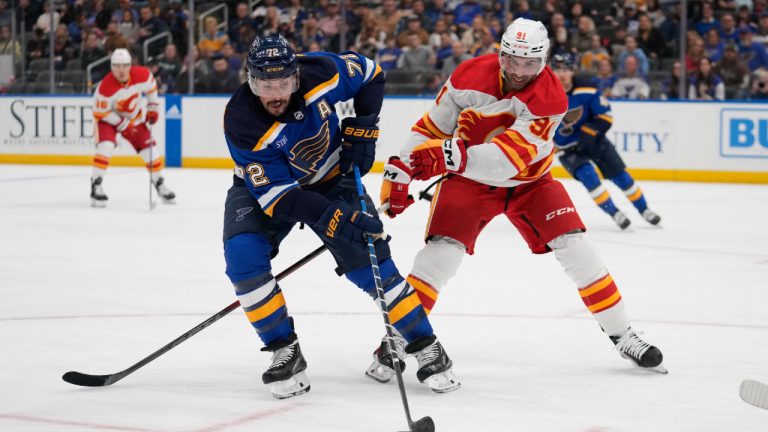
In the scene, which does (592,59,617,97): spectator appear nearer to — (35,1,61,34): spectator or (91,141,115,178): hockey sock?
(91,141,115,178): hockey sock

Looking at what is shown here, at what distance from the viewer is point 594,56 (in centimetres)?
1054

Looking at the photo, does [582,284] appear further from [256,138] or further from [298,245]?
[298,245]

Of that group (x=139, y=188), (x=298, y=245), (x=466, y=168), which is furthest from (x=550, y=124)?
(x=139, y=188)

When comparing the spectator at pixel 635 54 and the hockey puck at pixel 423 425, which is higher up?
the spectator at pixel 635 54

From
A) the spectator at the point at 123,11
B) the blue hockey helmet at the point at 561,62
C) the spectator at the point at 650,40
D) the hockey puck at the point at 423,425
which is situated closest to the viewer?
the hockey puck at the point at 423,425

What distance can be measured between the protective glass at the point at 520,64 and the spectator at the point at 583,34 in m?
7.56

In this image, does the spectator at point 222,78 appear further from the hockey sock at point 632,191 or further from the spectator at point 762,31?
the hockey sock at point 632,191

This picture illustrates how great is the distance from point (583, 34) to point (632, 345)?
7638 millimetres

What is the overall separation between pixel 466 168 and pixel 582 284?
0.52 metres

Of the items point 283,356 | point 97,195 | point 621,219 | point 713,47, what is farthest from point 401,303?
point 713,47

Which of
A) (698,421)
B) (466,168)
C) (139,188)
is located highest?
(466,168)

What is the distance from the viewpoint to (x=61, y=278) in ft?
17.1

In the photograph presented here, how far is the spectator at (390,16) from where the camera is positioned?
38.2 ft

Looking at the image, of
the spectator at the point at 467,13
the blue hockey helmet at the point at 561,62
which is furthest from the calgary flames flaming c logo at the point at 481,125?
the spectator at the point at 467,13
